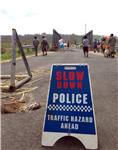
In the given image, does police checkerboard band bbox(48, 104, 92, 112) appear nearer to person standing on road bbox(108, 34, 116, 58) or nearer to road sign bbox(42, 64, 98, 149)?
road sign bbox(42, 64, 98, 149)

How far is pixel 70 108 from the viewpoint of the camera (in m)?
6.10

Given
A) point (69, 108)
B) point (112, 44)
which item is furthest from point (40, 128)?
point (112, 44)

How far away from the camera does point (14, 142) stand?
625 centimetres

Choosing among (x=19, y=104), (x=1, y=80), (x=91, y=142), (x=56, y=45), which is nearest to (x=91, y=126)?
(x=91, y=142)

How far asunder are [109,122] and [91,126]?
4.82 ft

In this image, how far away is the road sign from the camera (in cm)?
600

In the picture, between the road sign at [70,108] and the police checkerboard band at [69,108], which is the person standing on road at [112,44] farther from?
the police checkerboard band at [69,108]

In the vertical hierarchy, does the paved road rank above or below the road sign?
below

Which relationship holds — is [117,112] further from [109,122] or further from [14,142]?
[14,142]

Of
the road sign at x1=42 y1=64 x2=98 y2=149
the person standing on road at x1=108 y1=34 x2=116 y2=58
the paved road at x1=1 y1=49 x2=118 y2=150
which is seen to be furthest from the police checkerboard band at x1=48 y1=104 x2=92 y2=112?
the person standing on road at x1=108 y1=34 x2=116 y2=58

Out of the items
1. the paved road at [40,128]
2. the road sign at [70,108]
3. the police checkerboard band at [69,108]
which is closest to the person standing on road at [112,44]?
the paved road at [40,128]

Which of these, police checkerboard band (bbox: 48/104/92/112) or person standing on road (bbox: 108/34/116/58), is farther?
person standing on road (bbox: 108/34/116/58)

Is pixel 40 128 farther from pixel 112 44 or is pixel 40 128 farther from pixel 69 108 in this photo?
pixel 112 44

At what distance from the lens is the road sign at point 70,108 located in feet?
19.7
